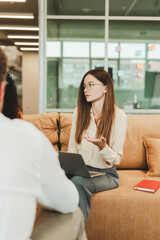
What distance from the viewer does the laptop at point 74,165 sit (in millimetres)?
1624

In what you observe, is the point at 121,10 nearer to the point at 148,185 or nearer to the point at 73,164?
the point at 148,185

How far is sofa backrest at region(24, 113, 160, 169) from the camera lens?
2.52 meters

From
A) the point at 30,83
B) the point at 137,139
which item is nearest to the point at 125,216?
the point at 137,139

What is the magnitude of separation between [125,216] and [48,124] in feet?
3.77

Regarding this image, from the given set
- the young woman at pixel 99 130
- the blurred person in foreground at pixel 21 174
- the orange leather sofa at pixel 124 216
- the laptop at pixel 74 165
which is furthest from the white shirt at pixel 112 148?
the blurred person in foreground at pixel 21 174

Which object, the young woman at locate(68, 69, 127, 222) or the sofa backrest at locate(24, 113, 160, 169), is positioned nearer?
the young woman at locate(68, 69, 127, 222)

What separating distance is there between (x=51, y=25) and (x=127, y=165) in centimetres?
265

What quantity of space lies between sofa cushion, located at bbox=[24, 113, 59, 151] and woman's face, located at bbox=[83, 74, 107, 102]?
0.60m

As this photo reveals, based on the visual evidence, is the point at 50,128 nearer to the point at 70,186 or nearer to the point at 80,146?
the point at 80,146

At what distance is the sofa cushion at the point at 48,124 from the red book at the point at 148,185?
0.90m

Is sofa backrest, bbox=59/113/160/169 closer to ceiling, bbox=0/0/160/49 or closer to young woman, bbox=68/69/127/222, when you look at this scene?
young woman, bbox=68/69/127/222

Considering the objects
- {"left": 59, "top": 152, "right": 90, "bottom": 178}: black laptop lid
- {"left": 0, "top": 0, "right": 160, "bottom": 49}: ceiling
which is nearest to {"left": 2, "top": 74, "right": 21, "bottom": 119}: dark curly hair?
{"left": 59, "top": 152, "right": 90, "bottom": 178}: black laptop lid

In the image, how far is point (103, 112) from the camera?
2.05m

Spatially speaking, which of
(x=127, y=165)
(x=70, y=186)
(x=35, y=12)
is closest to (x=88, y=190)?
(x=127, y=165)
